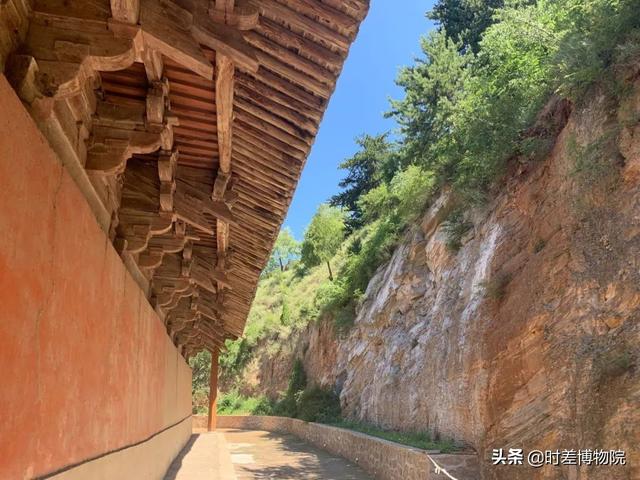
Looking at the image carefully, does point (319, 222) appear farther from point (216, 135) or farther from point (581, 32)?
point (216, 135)

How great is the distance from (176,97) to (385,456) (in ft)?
35.4

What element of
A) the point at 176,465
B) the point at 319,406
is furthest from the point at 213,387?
the point at 176,465

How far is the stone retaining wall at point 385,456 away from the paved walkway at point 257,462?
347 mm

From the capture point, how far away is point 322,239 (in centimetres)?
3603

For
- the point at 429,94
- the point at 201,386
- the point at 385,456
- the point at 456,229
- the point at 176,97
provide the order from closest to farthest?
1. the point at 176,97
2. the point at 385,456
3. the point at 456,229
4. the point at 429,94
5. the point at 201,386

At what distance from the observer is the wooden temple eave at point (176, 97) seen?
8.53 ft

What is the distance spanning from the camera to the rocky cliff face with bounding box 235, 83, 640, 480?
6.52m

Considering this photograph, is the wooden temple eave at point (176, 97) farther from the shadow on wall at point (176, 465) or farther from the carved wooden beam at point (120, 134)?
the shadow on wall at point (176, 465)

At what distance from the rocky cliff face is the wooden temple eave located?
14.7 feet

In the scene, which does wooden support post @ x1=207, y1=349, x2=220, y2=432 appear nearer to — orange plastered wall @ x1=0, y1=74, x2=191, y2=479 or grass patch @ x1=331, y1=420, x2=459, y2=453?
grass patch @ x1=331, y1=420, x2=459, y2=453

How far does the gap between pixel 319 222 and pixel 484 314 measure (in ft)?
88.6

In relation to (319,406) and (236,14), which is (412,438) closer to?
(236,14)

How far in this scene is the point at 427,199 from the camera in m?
17.2

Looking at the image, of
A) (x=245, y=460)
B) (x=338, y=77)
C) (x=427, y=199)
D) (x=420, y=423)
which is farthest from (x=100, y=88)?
(x=245, y=460)
